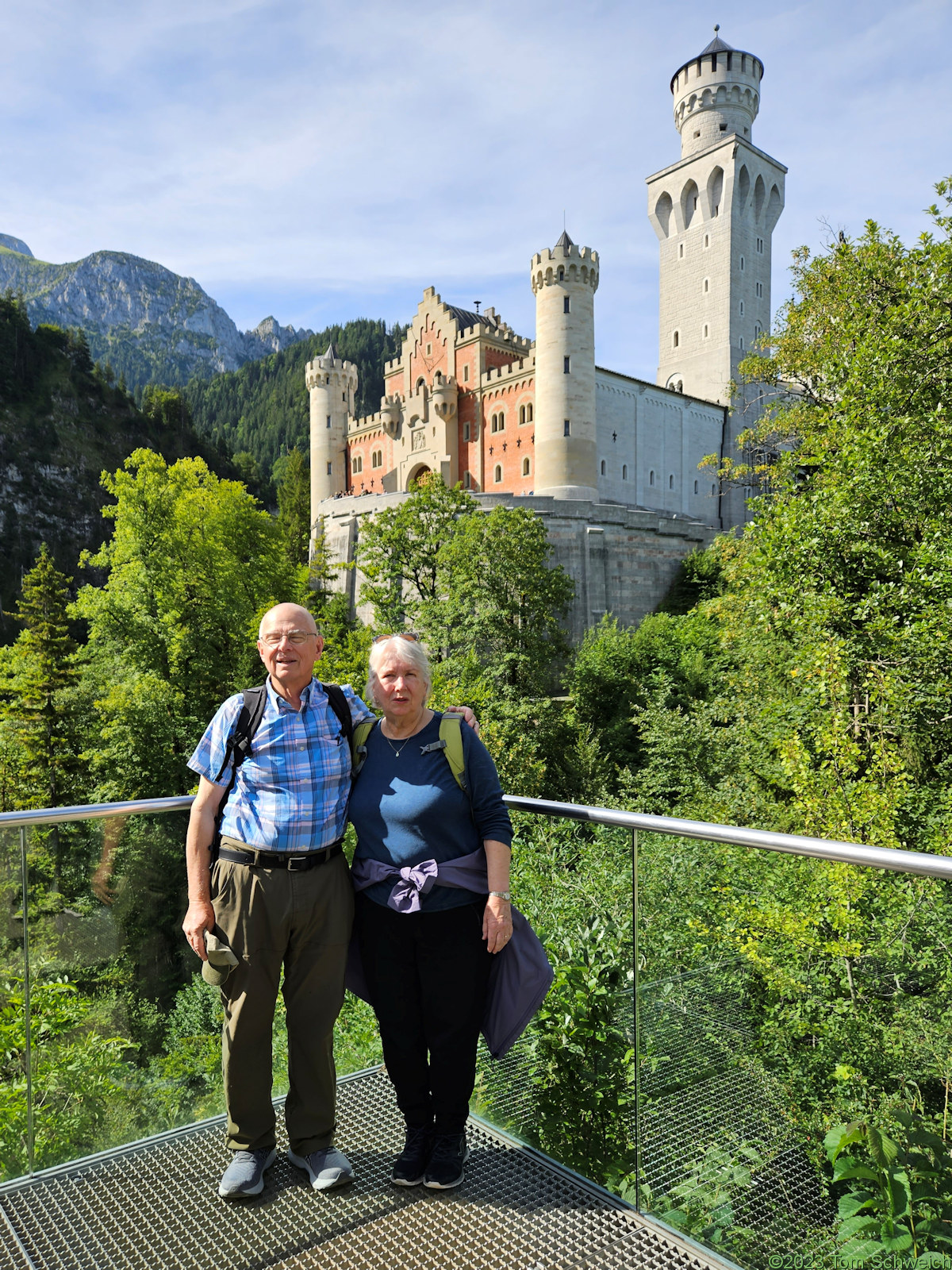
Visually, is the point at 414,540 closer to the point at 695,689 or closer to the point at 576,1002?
the point at 695,689

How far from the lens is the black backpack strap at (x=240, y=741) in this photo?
2.74 metres

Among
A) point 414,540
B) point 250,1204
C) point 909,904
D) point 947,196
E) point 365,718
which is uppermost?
point 947,196

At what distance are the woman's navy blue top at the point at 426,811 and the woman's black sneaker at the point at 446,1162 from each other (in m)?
0.81

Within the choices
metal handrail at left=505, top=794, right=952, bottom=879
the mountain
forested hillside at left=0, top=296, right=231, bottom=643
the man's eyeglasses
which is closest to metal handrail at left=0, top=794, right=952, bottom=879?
metal handrail at left=505, top=794, right=952, bottom=879

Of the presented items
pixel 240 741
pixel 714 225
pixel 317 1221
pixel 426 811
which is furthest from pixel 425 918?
pixel 714 225

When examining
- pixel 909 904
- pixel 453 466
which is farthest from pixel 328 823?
pixel 453 466

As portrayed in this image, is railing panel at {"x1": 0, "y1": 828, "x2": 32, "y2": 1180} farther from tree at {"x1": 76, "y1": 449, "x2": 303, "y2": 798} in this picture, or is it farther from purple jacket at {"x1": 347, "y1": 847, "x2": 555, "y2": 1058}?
tree at {"x1": 76, "y1": 449, "x2": 303, "y2": 798}

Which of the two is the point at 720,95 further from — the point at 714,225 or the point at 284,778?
the point at 284,778

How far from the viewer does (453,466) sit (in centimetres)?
4141

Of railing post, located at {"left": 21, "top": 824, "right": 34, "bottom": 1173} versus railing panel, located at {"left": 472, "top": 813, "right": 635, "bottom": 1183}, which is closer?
railing panel, located at {"left": 472, "top": 813, "right": 635, "bottom": 1183}

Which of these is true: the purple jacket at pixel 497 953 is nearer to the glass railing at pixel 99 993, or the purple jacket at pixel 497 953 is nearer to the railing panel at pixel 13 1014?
the glass railing at pixel 99 993

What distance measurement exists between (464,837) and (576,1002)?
0.73 meters

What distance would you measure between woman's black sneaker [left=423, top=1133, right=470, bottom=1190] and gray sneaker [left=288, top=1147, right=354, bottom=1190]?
27 cm

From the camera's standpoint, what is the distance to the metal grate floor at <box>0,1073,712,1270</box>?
2332 mm
